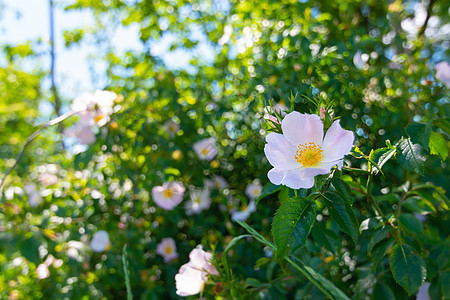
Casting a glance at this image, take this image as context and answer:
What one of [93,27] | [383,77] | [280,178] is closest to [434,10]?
[383,77]

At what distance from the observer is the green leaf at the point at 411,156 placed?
636 millimetres

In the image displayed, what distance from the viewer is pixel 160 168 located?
1.36 metres

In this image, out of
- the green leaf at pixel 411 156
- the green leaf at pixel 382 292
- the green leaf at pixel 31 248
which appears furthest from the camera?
the green leaf at pixel 31 248

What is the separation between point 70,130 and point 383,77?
111 cm

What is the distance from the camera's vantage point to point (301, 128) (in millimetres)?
588

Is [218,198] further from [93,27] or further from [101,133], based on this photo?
[93,27]

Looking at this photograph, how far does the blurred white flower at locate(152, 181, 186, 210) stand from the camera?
4.53 ft

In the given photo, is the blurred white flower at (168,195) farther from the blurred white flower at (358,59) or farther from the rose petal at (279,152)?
the rose petal at (279,152)

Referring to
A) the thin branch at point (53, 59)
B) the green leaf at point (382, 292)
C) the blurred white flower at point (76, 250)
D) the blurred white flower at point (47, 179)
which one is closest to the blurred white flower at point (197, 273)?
the green leaf at point (382, 292)

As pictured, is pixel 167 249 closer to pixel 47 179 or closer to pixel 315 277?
pixel 47 179

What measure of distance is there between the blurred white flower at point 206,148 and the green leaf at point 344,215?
0.84 m

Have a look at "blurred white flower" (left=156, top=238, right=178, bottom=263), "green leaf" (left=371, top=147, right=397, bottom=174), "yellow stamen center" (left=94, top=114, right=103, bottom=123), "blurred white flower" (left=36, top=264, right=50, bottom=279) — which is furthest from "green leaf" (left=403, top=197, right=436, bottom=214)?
"blurred white flower" (left=36, top=264, right=50, bottom=279)

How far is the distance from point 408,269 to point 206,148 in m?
0.85

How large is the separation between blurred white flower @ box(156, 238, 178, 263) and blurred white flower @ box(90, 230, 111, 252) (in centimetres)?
18
